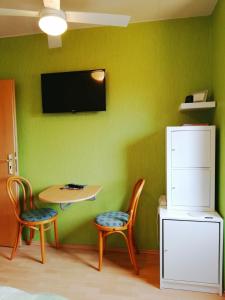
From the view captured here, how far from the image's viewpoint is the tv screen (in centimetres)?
252

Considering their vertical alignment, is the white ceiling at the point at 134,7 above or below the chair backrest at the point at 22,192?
above

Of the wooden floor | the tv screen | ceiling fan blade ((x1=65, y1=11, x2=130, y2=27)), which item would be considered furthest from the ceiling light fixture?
the wooden floor

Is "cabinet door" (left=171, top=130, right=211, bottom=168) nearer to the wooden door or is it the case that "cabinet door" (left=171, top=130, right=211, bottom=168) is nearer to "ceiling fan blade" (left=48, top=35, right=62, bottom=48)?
"ceiling fan blade" (left=48, top=35, right=62, bottom=48)

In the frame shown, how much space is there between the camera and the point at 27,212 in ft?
8.37

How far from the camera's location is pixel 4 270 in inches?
91.6

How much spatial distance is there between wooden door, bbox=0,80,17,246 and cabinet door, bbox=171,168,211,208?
1828 millimetres

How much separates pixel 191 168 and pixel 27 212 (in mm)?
1775

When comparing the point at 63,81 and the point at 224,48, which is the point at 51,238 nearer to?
the point at 63,81

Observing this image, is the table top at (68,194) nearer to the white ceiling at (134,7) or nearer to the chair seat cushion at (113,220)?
the chair seat cushion at (113,220)

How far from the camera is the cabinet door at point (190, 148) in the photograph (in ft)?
6.64

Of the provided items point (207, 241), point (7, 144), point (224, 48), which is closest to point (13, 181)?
point (7, 144)

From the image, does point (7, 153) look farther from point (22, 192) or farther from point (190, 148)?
point (190, 148)

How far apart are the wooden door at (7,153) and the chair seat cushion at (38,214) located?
384 millimetres

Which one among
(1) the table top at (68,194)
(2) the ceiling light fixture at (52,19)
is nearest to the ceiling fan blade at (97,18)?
(2) the ceiling light fixture at (52,19)
